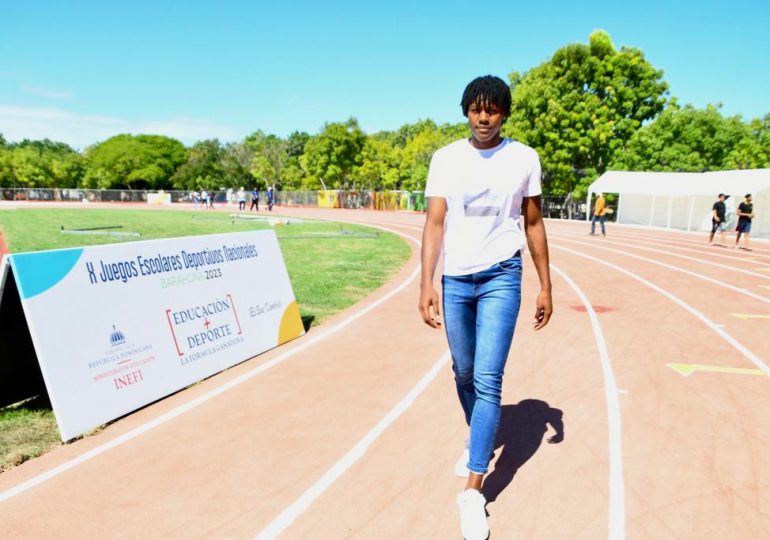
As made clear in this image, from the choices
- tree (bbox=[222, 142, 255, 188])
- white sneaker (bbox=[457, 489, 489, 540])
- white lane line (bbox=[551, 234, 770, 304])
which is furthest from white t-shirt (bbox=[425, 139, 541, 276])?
tree (bbox=[222, 142, 255, 188])

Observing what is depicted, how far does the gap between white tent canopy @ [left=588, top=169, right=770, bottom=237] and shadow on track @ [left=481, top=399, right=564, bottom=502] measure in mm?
25848

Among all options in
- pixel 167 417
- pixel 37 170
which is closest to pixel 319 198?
pixel 37 170

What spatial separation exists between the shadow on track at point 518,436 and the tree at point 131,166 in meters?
87.2

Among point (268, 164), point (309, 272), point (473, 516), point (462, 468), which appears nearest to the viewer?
point (473, 516)

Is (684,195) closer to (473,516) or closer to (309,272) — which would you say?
(309,272)

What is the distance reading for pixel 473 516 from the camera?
287cm

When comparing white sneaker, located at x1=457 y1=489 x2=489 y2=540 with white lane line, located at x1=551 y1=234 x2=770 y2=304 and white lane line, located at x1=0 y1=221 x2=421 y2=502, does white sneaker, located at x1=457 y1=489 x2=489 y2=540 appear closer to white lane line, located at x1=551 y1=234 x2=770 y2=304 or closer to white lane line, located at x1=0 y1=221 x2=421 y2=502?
white lane line, located at x1=0 y1=221 x2=421 y2=502

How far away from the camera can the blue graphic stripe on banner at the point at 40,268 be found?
13.0 ft

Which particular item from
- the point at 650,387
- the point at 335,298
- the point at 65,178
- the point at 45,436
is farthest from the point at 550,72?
the point at 65,178

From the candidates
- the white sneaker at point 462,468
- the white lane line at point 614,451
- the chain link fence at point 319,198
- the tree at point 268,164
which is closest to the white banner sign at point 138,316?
the white sneaker at point 462,468

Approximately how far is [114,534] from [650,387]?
464cm

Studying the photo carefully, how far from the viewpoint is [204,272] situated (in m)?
5.66

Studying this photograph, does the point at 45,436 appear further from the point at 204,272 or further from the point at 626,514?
the point at 626,514

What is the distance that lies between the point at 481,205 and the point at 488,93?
61 cm
